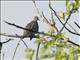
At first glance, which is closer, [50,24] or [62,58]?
[62,58]

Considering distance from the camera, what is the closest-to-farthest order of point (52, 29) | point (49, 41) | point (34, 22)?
point (49, 41) < point (52, 29) < point (34, 22)

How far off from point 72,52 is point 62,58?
0.15 ft

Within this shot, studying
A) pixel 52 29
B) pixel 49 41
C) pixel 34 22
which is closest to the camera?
pixel 49 41

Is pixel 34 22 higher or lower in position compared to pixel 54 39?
lower

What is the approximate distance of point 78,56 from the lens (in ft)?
3.19

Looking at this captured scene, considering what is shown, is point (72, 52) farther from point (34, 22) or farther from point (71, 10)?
point (34, 22)

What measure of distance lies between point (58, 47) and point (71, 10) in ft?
0.43

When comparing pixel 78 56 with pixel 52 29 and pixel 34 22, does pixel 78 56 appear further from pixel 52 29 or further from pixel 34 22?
pixel 34 22

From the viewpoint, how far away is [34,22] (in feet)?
16.4

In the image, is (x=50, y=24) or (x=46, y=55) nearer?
(x=46, y=55)

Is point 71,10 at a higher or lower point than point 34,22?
higher

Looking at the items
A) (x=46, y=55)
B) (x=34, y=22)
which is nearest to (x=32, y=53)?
(x=46, y=55)

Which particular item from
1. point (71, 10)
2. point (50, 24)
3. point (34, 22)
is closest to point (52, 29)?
point (50, 24)

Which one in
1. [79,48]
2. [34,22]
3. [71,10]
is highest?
[71,10]
